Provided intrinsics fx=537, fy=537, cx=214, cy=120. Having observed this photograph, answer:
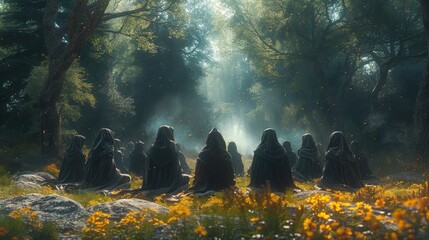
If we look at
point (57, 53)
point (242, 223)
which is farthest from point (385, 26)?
point (242, 223)

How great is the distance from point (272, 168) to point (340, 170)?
336cm

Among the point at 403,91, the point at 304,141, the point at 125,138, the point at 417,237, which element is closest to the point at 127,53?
the point at 125,138

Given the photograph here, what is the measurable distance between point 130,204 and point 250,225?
12.4 ft

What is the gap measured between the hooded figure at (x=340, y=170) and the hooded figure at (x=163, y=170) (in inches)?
217

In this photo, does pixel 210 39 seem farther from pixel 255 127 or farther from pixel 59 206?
pixel 59 206

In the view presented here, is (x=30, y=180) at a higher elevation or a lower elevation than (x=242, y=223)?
higher

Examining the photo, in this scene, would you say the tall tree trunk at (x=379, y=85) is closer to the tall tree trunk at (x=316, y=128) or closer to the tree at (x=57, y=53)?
the tall tree trunk at (x=316, y=128)

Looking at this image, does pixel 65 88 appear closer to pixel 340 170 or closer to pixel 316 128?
pixel 340 170

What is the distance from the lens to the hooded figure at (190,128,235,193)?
1698 centimetres

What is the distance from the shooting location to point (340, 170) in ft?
65.3

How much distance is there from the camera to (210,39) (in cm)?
6969

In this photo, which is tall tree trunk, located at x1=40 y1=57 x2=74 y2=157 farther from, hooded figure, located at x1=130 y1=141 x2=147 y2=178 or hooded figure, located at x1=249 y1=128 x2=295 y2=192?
hooded figure, located at x1=249 y1=128 x2=295 y2=192

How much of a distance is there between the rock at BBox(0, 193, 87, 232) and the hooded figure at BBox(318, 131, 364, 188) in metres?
11.3

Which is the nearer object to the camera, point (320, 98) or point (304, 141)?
point (304, 141)
